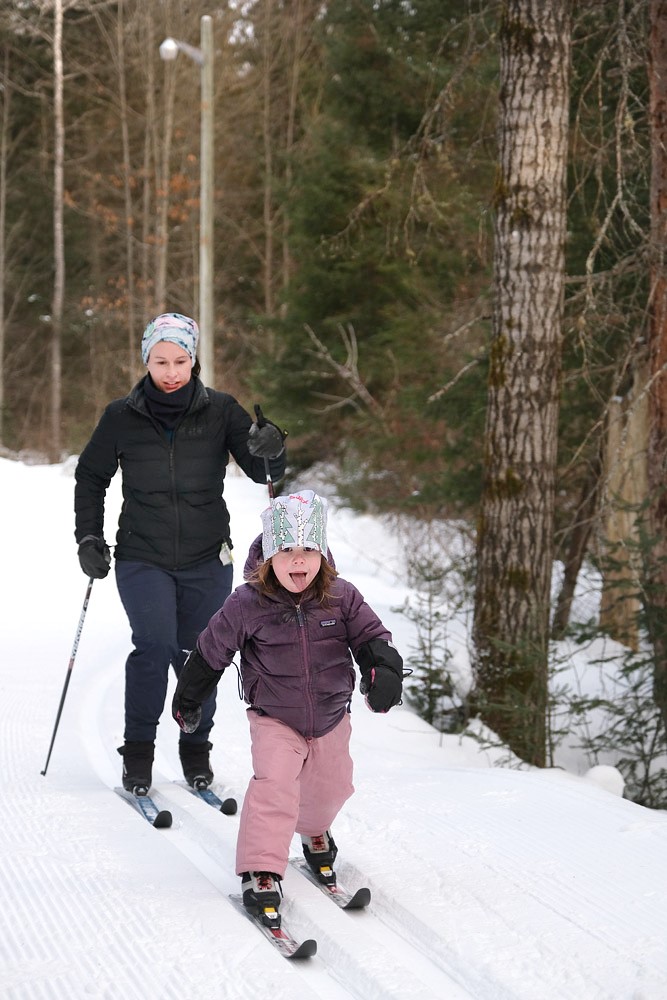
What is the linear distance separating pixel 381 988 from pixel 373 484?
44.9 feet

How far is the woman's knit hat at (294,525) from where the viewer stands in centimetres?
361

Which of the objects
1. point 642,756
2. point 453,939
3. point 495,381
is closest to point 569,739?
point 642,756

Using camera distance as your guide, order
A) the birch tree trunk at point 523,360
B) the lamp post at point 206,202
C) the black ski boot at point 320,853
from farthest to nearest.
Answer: the lamp post at point 206,202
the birch tree trunk at point 523,360
the black ski boot at point 320,853

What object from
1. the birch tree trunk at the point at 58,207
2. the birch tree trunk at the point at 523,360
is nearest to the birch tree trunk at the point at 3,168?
the birch tree trunk at the point at 58,207

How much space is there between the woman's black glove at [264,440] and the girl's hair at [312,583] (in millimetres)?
1088

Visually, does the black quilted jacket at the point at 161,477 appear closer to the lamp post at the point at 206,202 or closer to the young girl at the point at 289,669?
the young girl at the point at 289,669

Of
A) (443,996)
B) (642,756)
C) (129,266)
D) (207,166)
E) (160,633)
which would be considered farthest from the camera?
(129,266)

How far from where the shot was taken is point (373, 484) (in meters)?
16.6

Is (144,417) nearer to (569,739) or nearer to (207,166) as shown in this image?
(569,739)

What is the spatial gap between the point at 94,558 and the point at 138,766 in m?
0.92

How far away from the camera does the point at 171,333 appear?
4660 mm

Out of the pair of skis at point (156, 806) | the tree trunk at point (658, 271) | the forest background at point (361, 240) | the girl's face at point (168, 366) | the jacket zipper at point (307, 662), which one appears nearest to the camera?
the jacket zipper at point (307, 662)

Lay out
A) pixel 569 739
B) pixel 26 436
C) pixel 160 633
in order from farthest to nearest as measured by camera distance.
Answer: pixel 26 436 < pixel 569 739 < pixel 160 633

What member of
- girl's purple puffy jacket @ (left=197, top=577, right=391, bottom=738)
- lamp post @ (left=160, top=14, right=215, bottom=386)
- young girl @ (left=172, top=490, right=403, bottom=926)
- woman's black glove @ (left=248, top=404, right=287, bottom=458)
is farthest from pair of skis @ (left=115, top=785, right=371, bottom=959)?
lamp post @ (left=160, top=14, right=215, bottom=386)
